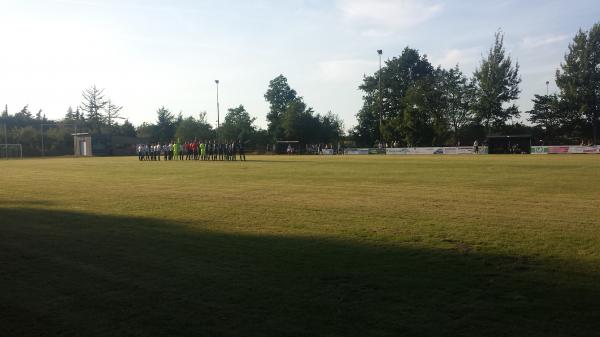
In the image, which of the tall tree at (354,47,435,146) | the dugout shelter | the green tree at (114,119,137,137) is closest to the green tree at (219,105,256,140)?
the tall tree at (354,47,435,146)

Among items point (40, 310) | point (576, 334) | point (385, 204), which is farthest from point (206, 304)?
point (385, 204)

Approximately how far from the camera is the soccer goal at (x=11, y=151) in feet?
220

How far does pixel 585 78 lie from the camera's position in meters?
67.1

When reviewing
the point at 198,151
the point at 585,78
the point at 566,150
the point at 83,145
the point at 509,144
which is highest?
the point at 585,78

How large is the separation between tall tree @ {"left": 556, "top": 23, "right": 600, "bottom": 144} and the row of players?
4982cm

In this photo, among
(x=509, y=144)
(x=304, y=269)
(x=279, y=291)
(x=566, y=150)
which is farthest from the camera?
(x=566, y=150)

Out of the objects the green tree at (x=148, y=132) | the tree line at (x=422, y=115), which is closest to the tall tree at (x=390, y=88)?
the tree line at (x=422, y=115)

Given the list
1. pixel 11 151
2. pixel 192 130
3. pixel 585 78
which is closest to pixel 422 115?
pixel 585 78

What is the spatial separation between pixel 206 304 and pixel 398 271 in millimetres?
2343

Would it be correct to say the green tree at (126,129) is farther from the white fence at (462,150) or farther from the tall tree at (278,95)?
the white fence at (462,150)

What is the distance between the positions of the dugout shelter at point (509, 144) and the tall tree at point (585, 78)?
69.7 ft

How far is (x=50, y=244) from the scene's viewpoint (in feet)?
24.7

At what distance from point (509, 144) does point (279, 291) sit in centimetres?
5339

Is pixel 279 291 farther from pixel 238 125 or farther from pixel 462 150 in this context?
pixel 238 125
